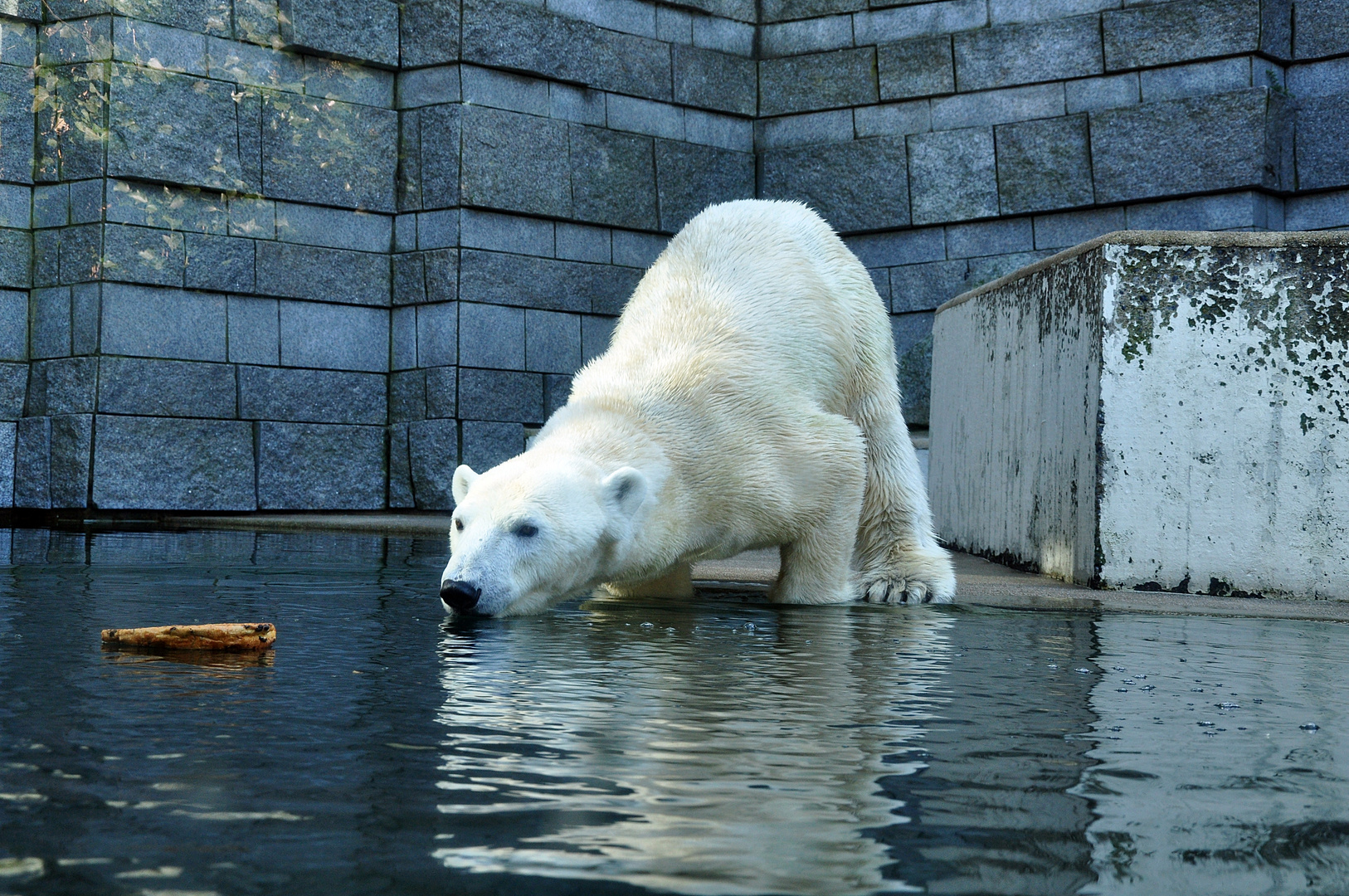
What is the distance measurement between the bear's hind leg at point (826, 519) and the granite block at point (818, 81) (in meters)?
7.03

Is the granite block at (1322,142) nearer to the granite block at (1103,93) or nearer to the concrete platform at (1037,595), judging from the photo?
the granite block at (1103,93)

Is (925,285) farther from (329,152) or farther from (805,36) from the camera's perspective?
(329,152)

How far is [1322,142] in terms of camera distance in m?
10.0

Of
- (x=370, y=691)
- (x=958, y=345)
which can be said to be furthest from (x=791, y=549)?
(x=958, y=345)

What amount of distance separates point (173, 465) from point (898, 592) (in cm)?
608

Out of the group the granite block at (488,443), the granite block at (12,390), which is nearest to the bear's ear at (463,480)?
the granite block at (488,443)

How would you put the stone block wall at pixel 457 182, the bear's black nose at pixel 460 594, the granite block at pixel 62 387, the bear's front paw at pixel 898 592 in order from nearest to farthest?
the bear's black nose at pixel 460 594, the bear's front paw at pixel 898 592, the granite block at pixel 62 387, the stone block wall at pixel 457 182

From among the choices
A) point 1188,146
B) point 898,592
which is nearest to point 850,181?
point 1188,146

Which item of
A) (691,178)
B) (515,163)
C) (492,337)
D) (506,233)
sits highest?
(691,178)

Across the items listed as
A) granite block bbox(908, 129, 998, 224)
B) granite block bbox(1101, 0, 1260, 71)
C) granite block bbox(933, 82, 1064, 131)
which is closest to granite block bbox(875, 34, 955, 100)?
granite block bbox(933, 82, 1064, 131)

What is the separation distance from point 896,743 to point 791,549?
2.76 m

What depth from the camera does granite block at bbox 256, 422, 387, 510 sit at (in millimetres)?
10070

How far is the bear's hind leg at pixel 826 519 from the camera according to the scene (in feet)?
15.8

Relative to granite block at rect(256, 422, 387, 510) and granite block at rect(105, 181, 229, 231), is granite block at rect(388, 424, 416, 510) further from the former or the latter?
granite block at rect(105, 181, 229, 231)
